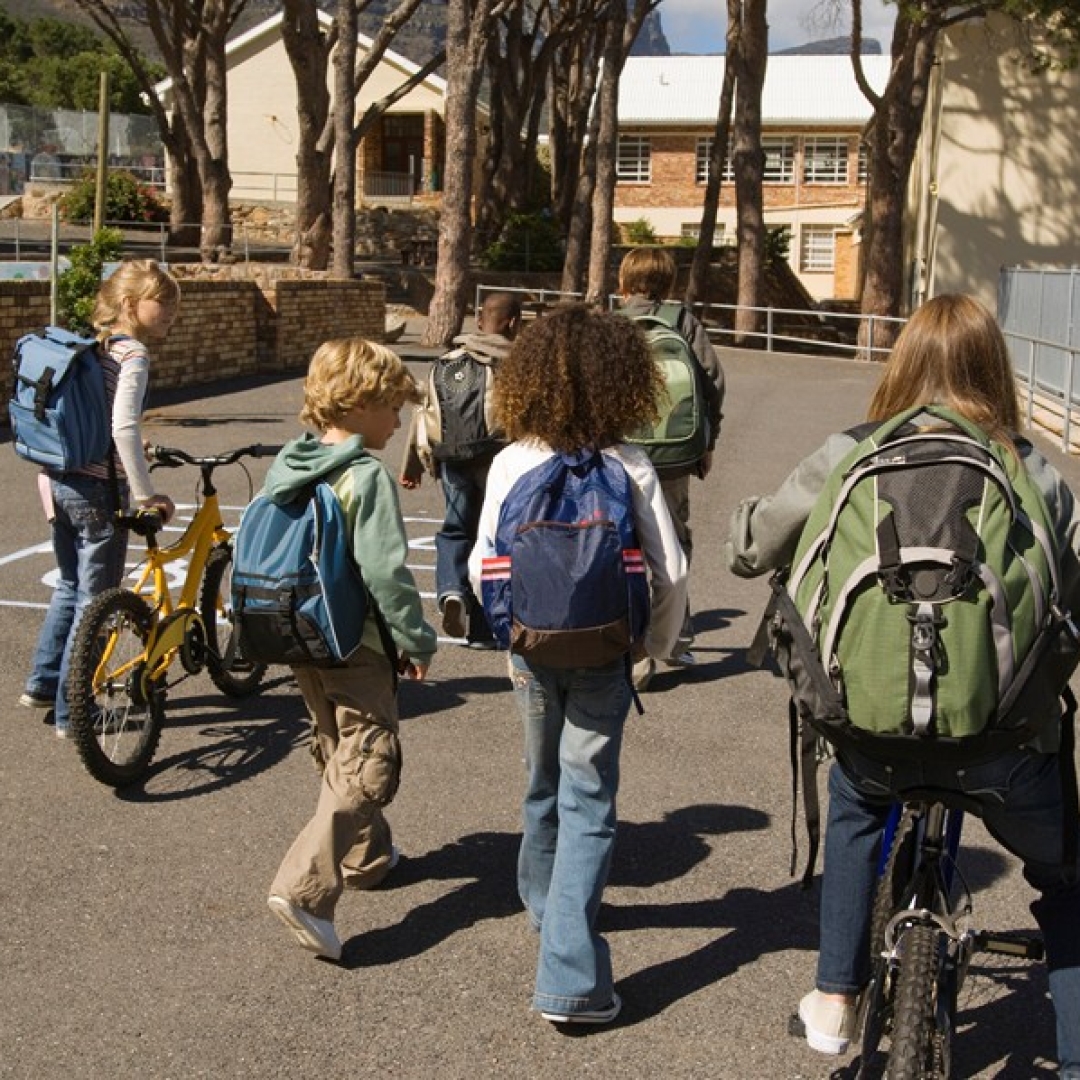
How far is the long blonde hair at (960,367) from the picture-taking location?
3.60 metres

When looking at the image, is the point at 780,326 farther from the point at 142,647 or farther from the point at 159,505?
the point at 142,647

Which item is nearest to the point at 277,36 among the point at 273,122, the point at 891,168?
the point at 273,122

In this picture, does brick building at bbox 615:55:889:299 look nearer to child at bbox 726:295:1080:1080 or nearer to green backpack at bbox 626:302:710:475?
green backpack at bbox 626:302:710:475

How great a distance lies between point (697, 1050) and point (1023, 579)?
61.0 inches

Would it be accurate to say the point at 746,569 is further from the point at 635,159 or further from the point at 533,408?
the point at 635,159

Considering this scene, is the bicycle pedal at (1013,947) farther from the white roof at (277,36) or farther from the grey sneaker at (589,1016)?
the white roof at (277,36)

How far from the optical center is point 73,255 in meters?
16.8

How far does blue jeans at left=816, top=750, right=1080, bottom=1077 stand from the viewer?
3.44 metres

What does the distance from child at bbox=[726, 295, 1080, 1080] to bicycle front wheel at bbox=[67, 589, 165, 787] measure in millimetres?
2793

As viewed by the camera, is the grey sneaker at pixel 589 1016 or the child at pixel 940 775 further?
the grey sneaker at pixel 589 1016

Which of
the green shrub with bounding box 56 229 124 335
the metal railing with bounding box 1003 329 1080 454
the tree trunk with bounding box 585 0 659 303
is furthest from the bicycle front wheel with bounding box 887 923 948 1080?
the tree trunk with bounding box 585 0 659 303

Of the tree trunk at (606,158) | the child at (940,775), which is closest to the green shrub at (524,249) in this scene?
the tree trunk at (606,158)

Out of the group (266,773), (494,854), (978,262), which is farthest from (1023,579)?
(978,262)

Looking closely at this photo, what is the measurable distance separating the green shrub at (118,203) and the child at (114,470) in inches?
1638
